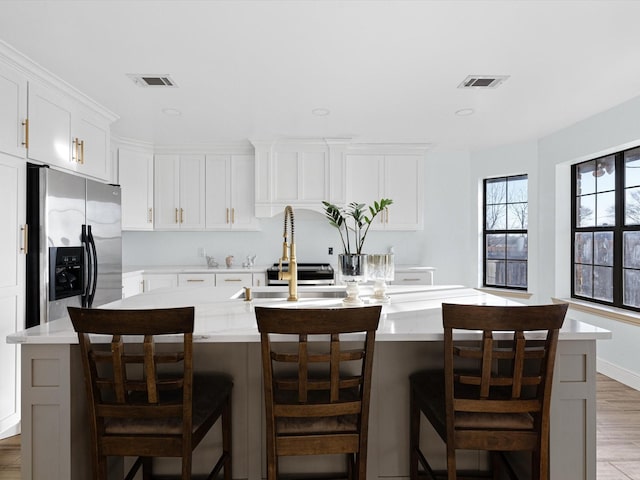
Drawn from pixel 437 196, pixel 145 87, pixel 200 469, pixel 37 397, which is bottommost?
pixel 200 469

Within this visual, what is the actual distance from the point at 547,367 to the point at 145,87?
124 inches

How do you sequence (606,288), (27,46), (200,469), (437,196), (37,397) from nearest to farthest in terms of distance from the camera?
(37,397)
(200,469)
(27,46)
(606,288)
(437,196)

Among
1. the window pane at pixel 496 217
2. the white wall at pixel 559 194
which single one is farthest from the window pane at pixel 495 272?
the window pane at pixel 496 217

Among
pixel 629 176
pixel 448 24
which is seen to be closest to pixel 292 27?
pixel 448 24

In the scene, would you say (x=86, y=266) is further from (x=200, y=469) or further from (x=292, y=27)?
(x=292, y=27)

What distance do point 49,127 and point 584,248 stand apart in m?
5.02

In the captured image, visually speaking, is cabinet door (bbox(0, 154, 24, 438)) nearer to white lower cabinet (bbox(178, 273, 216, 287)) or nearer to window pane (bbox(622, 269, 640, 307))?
white lower cabinet (bbox(178, 273, 216, 287))

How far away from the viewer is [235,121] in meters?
4.07

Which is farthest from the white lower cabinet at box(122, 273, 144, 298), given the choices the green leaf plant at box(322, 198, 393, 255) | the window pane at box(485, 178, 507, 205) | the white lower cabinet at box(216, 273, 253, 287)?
the window pane at box(485, 178, 507, 205)

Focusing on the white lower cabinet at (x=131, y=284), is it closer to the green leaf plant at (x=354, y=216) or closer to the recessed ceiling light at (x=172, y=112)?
the recessed ceiling light at (x=172, y=112)

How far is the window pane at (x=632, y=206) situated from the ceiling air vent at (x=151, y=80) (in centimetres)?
402

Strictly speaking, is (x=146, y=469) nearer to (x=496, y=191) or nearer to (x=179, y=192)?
(x=179, y=192)

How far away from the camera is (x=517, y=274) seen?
16.9ft

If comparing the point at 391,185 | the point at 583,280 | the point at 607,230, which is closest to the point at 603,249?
the point at 607,230
